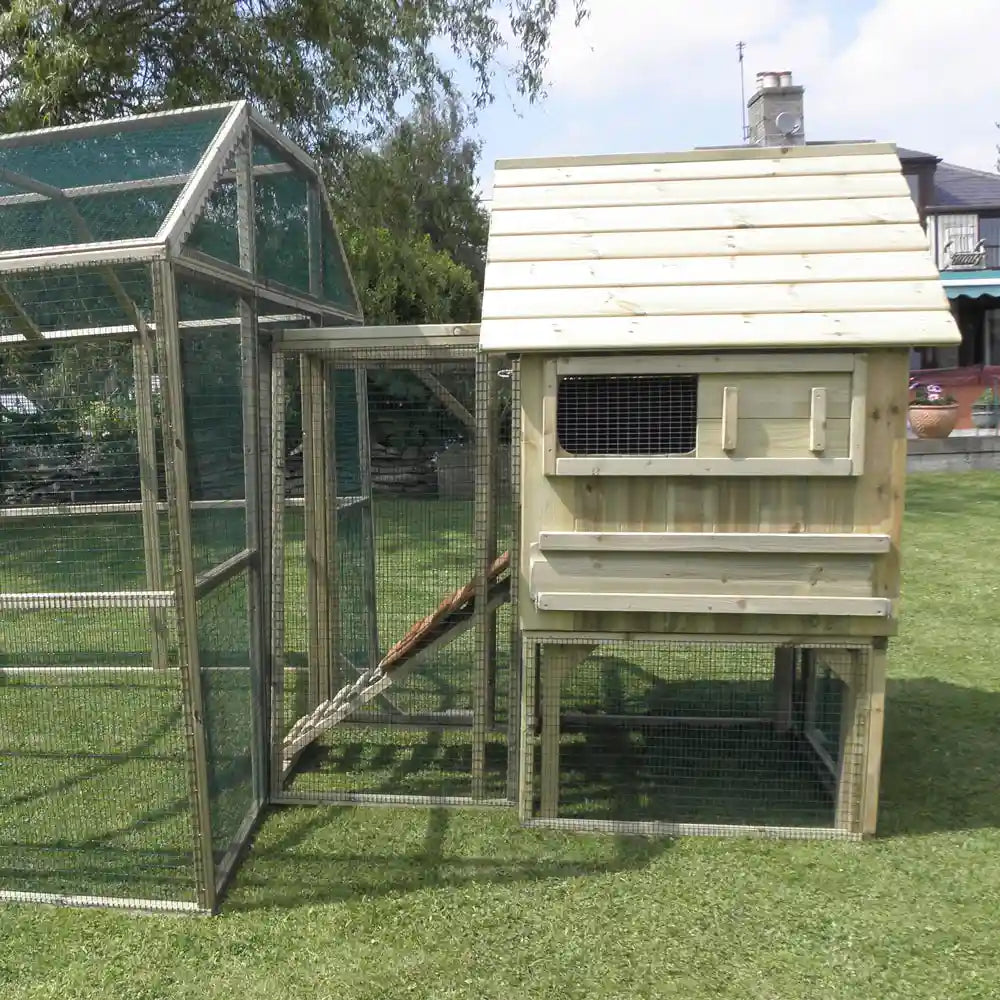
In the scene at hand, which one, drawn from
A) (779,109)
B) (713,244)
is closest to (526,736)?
(713,244)

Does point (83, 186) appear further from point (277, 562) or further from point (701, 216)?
point (701, 216)

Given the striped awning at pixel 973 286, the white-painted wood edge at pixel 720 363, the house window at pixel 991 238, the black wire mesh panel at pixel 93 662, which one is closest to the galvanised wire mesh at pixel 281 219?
the black wire mesh panel at pixel 93 662

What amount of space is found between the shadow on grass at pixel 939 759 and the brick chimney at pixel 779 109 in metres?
3.34

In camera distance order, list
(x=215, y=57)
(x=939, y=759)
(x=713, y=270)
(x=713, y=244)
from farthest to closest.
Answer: (x=215, y=57) → (x=939, y=759) → (x=713, y=244) → (x=713, y=270)

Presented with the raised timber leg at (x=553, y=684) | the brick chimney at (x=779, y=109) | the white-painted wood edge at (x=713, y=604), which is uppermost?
the brick chimney at (x=779, y=109)

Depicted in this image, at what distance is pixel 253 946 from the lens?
3.07 m

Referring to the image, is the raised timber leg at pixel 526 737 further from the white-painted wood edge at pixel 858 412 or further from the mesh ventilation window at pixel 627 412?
the white-painted wood edge at pixel 858 412

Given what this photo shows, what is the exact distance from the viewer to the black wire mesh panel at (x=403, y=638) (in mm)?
4145

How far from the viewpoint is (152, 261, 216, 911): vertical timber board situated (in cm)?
293

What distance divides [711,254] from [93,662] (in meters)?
5.07

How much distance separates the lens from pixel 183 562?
3.08 m

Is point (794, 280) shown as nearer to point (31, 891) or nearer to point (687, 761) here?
point (687, 761)

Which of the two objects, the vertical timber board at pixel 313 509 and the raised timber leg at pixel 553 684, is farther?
the vertical timber board at pixel 313 509

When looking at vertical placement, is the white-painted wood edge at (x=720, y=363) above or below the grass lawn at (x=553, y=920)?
above
